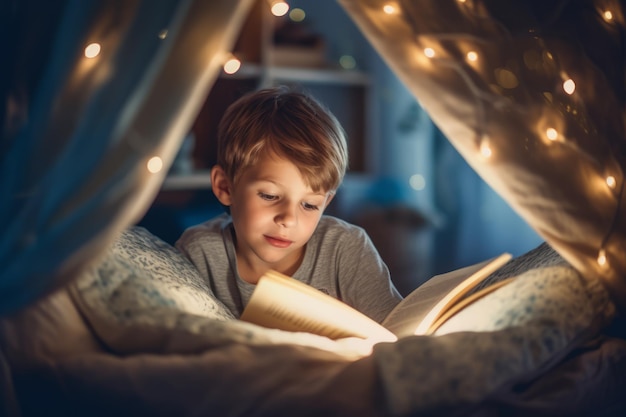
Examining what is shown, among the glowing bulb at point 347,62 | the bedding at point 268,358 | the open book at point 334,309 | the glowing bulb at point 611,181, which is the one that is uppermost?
the glowing bulb at point 347,62

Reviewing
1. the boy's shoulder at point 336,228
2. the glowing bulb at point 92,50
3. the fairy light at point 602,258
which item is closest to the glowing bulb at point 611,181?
the fairy light at point 602,258

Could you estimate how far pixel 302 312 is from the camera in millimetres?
1183

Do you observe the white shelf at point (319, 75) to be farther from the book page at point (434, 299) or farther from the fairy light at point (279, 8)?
the book page at point (434, 299)

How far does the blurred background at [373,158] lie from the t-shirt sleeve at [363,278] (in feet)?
5.56

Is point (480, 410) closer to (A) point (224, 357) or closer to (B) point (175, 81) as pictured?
(A) point (224, 357)

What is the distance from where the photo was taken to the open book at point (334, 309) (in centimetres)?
114

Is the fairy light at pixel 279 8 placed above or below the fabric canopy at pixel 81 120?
above

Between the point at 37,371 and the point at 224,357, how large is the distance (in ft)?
0.97

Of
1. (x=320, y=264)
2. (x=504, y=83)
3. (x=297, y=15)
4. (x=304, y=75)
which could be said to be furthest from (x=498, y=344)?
(x=297, y=15)

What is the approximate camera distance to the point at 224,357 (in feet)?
3.28

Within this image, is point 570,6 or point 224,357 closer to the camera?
point 224,357

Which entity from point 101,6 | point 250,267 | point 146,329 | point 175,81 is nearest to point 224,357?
point 146,329

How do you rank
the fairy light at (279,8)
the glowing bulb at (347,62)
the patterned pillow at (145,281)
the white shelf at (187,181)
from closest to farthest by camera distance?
the patterned pillow at (145,281) < the fairy light at (279,8) < the white shelf at (187,181) < the glowing bulb at (347,62)

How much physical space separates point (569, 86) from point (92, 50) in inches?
31.3
